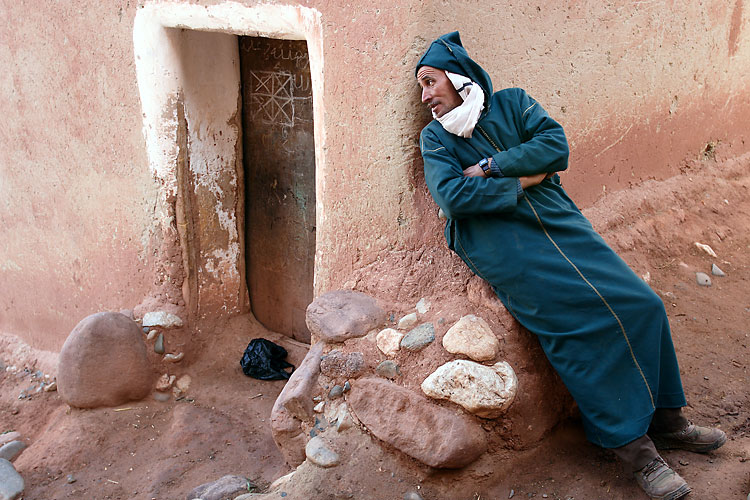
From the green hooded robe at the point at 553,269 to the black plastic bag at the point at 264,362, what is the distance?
1844 millimetres

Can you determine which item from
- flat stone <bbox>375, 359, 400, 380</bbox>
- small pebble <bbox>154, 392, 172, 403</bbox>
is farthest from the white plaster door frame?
flat stone <bbox>375, 359, 400, 380</bbox>

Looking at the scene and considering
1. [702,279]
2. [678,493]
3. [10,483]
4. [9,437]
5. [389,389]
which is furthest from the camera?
[9,437]

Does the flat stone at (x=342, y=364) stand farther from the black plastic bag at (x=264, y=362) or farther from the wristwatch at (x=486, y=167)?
the black plastic bag at (x=264, y=362)

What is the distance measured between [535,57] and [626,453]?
1.66 metres

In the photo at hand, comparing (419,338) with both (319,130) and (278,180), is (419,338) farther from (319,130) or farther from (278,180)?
(278,180)

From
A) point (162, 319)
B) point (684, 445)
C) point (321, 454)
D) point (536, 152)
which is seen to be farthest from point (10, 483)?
point (684, 445)

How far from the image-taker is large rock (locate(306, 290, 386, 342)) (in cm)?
273

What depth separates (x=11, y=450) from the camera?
3.72m

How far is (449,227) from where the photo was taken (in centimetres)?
254

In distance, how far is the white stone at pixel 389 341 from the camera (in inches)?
103

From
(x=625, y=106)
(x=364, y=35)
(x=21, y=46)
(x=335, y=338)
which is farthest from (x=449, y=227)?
(x=21, y=46)

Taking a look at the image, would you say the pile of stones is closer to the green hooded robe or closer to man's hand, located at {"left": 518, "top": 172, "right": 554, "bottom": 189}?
the green hooded robe

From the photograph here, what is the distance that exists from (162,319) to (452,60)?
2.39 m

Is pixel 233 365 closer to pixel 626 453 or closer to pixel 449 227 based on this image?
pixel 449 227
